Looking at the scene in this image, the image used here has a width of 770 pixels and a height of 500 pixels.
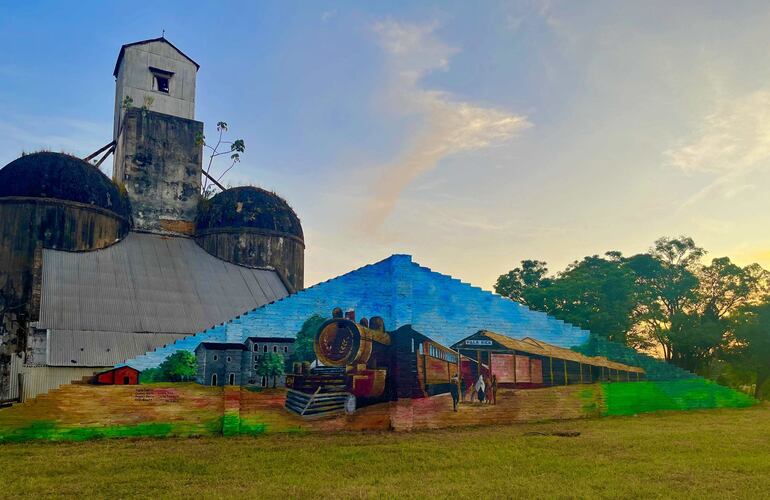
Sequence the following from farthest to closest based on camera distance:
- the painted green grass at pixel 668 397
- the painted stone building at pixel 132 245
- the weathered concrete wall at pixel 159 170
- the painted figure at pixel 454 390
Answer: the weathered concrete wall at pixel 159 170
the painted stone building at pixel 132 245
the painted green grass at pixel 668 397
the painted figure at pixel 454 390

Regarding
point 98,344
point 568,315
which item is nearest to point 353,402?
point 98,344

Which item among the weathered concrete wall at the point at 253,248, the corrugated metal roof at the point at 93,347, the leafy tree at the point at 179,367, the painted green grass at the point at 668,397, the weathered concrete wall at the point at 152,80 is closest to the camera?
Answer: the leafy tree at the point at 179,367

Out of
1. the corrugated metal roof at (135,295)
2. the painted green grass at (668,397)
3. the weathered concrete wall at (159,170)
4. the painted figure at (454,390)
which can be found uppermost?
the weathered concrete wall at (159,170)

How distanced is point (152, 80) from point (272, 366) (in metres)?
21.7

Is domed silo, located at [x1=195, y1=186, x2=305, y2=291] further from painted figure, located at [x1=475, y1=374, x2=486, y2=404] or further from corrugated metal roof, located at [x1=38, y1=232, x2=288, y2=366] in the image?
painted figure, located at [x1=475, y1=374, x2=486, y2=404]

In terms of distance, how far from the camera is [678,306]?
30391 millimetres

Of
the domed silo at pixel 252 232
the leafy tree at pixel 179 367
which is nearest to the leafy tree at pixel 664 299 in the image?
the domed silo at pixel 252 232

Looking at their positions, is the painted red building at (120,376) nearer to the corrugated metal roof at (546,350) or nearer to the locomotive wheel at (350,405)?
the locomotive wheel at (350,405)

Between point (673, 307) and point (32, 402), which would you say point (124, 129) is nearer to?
point (32, 402)

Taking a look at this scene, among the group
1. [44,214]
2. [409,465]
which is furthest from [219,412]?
[44,214]

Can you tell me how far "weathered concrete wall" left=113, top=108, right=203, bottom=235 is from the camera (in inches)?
1095

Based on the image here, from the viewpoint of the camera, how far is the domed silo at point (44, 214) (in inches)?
838

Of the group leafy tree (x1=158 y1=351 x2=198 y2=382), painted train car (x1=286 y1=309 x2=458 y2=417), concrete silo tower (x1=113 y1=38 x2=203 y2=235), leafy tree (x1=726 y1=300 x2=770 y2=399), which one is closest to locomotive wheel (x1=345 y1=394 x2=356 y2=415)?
painted train car (x1=286 y1=309 x2=458 y2=417)

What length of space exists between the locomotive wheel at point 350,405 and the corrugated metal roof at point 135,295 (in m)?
8.19
